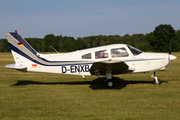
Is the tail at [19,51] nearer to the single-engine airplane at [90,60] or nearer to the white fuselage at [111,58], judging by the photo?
the single-engine airplane at [90,60]

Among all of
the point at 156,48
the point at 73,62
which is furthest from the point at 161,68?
the point at 156,48

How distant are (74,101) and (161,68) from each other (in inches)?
191

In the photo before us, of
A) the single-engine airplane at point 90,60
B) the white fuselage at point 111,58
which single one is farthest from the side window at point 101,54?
the white fuselage at point 111,58

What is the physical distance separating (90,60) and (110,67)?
1.24 m

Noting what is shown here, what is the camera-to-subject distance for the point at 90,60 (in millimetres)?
9945

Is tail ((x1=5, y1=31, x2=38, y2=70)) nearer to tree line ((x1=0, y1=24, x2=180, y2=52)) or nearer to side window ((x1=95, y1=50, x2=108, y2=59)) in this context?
side window ((x1=95, y1=50, x2=108, y2=59))

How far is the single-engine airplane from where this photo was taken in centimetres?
978

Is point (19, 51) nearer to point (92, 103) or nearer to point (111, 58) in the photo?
point (111, 58)

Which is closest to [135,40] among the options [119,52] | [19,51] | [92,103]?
[119,52]

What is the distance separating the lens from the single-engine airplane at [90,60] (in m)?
9.78

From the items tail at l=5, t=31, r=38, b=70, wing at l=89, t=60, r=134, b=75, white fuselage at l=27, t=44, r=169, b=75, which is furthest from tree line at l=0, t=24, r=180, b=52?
tail at l=5, t=31, r=38, b=70

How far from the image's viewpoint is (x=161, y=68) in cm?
990

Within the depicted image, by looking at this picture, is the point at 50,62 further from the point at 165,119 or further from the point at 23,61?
the point at 165,119

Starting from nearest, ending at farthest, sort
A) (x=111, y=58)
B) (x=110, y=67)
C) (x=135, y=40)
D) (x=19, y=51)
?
(x=110, y=67), (x=111, y=58), (x=19, y=51), (x=135, y=40)
